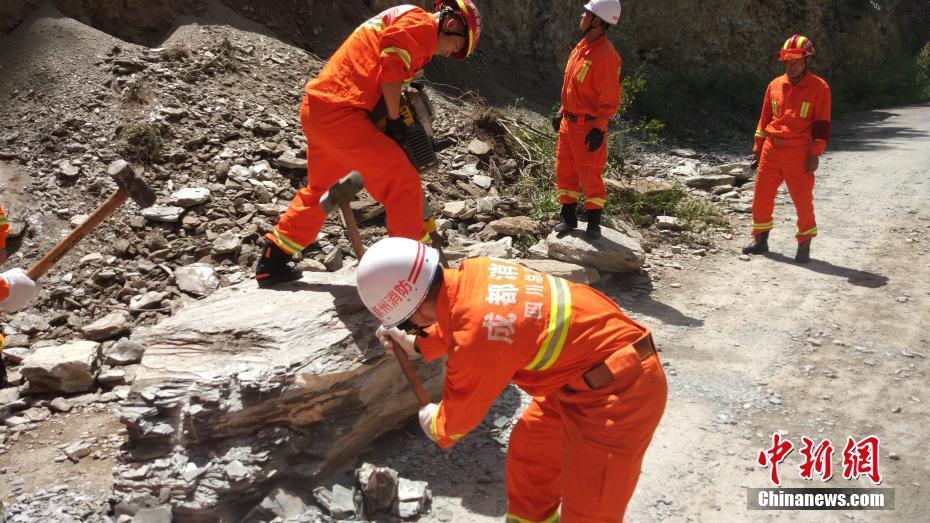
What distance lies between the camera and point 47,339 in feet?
14.7

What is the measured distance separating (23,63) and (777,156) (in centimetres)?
664

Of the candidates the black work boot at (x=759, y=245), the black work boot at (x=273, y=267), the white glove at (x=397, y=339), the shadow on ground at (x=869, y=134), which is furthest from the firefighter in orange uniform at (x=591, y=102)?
the shadow on ground at (x=869, y=134)

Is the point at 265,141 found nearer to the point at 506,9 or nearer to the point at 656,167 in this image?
the point at 656,167

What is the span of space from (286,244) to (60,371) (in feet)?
4.60

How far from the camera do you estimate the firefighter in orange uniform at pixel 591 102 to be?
5.36m

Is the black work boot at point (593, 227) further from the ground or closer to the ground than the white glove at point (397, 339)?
closer to the ground

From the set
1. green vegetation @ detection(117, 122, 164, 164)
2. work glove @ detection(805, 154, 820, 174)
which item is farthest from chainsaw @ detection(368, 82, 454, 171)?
work glove @ detection(805, 154, 820, 174)

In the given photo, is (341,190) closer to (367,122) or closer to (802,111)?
(367,122)

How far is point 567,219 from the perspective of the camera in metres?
5.79

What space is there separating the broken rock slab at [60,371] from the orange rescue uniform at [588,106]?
3.62 meters

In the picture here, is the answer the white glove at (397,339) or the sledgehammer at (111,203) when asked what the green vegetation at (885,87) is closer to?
the white glove at (397,339)

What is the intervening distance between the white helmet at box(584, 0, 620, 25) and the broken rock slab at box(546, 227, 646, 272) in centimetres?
165

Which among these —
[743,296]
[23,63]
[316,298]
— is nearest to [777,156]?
[743,296]

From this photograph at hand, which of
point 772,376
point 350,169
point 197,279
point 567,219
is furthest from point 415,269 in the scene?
point 567,219
